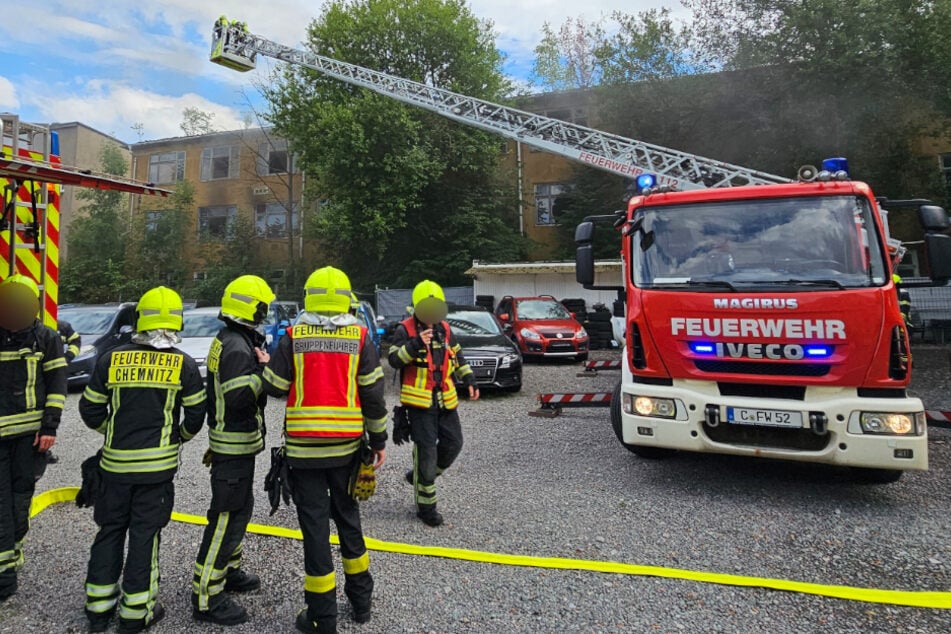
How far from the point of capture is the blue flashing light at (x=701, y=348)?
13.0 feet

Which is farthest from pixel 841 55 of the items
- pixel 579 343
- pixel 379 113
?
pixel 379 113

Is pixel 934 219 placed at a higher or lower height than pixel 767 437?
higher

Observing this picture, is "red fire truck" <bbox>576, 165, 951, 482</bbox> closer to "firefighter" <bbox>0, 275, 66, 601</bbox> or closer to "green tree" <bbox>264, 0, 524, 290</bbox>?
"firefighter" <bbox>0, 275, 66, 601</bbox>

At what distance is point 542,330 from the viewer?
1189 centimetres

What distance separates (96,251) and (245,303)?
86.3 ft

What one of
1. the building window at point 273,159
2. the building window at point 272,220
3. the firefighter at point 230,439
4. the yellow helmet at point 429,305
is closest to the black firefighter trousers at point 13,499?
the firefighter at point 230,439

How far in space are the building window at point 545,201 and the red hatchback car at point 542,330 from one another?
10.7 metres

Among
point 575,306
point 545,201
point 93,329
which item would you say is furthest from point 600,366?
point 545,201

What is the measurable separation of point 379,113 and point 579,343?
10.4 metres

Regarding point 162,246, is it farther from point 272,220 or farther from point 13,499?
point 13,499

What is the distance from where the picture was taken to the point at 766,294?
3.86 metres

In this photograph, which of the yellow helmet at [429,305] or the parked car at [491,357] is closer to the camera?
the yellow helmet at [429,305]

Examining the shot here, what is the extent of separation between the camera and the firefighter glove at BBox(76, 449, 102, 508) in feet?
8.11

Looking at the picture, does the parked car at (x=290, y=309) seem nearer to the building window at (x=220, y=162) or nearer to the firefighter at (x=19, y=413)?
the firefighter at (x=19, y=413)
